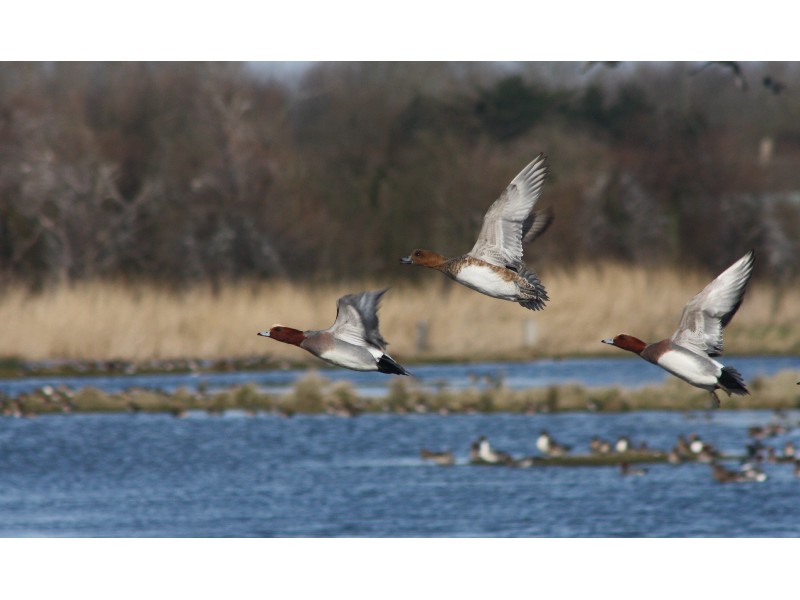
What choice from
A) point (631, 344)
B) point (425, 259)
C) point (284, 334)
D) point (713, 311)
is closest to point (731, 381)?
point (713, 311)

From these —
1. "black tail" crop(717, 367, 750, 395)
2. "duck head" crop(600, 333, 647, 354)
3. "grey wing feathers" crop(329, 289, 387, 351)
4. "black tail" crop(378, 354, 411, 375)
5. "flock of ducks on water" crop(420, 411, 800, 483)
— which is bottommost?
"flock of ducks on water" crop(420, 411, 800, 483)

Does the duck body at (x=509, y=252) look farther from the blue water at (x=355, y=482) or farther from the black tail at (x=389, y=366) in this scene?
the blue water at (x=355, y=482)

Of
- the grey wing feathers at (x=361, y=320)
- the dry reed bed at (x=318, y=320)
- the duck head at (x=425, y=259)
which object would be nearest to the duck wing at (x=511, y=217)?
the duck head at (x=425, y=259)

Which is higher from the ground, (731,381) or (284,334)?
(284,334)

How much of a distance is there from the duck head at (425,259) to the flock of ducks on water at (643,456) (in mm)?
15806

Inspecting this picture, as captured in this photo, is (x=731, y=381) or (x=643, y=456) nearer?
(x=731, y=381)

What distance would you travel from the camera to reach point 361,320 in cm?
605

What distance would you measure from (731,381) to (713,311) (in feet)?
1.39

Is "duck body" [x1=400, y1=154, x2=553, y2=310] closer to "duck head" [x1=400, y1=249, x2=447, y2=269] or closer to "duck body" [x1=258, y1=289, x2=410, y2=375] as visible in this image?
"duck head" [x1=400, y1=249, x2=447, y2=269]

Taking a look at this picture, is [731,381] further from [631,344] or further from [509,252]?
[509,252]

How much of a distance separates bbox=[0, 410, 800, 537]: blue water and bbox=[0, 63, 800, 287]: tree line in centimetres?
540

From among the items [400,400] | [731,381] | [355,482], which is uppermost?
[731,381]

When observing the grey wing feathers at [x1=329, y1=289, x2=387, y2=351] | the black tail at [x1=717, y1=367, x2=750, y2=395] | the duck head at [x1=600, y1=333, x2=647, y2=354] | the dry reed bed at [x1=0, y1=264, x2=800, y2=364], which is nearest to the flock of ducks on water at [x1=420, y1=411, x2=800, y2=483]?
the dry reed bed at [x1=0, y1=264, x2=800, y2=364]

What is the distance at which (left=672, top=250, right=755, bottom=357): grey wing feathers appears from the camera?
6012 millimetres
